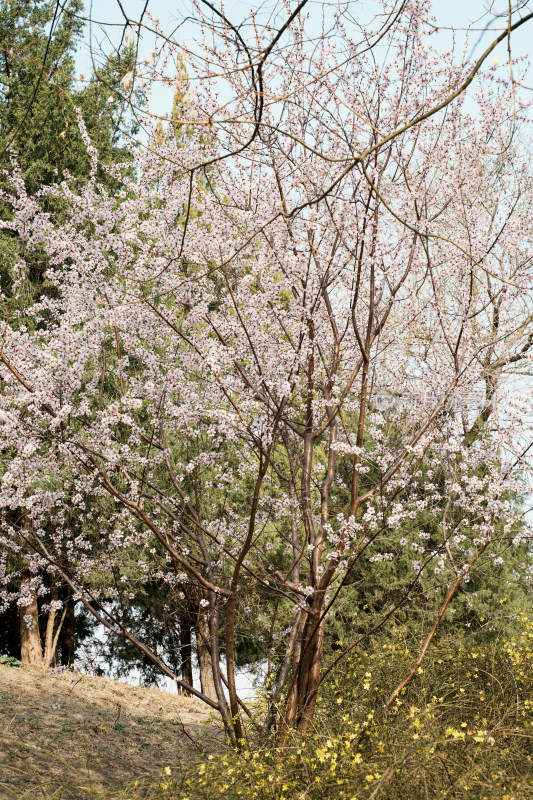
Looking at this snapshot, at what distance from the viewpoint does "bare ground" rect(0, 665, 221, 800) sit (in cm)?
533

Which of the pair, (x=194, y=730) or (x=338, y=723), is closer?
(x=338, y=723)

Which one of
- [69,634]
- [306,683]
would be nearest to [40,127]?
[69,634]

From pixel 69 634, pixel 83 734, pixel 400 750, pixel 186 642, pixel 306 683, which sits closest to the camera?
pixel 400 750

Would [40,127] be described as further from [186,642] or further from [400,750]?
[400,750]

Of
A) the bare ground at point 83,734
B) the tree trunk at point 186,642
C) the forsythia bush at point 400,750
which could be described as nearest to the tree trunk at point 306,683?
the forsythia bush at point 400,750

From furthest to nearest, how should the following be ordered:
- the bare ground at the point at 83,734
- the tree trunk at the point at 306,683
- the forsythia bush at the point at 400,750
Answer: the bare ground at the point at 83,734, the tree trunk at the point at 306,683, the forsythia bush at the point at 400,750

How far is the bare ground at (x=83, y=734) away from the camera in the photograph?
5331 millimetres

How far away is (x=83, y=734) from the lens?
21.6ft

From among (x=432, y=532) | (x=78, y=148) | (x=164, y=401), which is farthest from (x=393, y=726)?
(x=78, y=148)

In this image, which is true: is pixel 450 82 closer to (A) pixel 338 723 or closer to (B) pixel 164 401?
(B) pixel 164 401

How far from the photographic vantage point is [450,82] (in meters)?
4.77

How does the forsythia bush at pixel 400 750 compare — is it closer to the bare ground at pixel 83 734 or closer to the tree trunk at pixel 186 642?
the bare ground at pixel 83 734

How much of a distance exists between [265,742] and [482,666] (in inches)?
73.7

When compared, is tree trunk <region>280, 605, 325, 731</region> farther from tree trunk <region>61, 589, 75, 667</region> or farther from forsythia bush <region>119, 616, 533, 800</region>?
tree trunk <region>61, 589, 75, 667</region>
